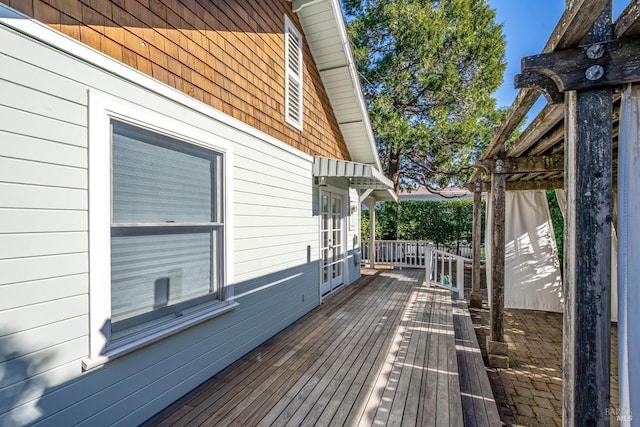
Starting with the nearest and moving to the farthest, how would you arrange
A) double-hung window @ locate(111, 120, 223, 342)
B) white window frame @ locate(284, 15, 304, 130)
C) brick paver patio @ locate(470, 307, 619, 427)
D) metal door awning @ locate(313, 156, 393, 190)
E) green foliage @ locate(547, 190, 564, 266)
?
double-hung window @ locate(111, 120, 223, 342) < brick paver patio @ locate(470, 307, 619, 427) < white window frame @ locate(284, 15, 304, 130) < metal door awning @ locate(313, 156, 393, 190) < green foliage @ locate(547, 190, 564, 266)

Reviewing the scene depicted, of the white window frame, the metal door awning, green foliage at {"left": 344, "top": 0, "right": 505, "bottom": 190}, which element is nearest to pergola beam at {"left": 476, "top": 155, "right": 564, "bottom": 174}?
the metal door awning

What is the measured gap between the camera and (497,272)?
157 inches

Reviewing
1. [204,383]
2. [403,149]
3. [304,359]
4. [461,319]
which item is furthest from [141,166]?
[403,149]

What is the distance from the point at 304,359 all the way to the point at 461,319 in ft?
9.80

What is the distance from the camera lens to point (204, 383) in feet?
9.70

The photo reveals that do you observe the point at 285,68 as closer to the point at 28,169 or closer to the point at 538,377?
the point at 28,169

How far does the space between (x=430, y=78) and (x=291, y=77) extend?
7.89 m

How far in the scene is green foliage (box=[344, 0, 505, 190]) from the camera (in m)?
10.5

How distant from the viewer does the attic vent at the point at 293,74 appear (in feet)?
15.4

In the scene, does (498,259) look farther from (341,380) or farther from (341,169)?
(341,169)

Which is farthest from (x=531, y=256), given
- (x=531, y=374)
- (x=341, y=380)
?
(x=341, y=380)

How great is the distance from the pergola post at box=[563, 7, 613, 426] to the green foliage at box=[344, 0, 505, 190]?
8954 mm

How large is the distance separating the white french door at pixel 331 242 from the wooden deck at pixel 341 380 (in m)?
1.43

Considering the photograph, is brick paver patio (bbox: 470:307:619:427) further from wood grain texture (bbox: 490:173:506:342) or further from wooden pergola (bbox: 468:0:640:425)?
wooden pergola (bbox: 468:0:640:425)
